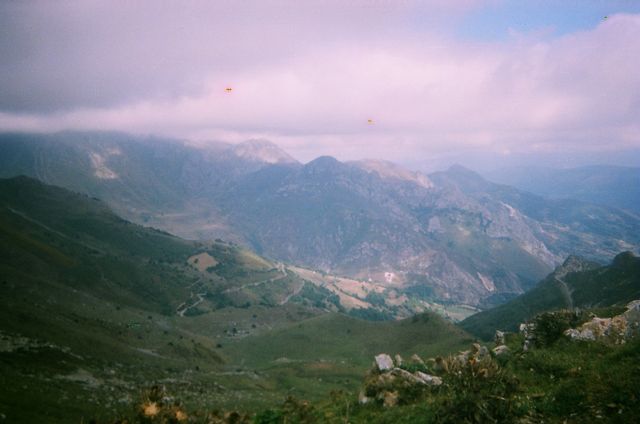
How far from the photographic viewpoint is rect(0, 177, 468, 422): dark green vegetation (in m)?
45.1

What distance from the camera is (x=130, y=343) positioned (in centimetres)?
9088

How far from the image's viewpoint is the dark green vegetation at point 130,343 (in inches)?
1775

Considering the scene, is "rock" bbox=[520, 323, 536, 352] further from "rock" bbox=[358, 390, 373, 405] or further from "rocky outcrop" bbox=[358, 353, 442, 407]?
"rock" bbox=[358, 390, 373, 405]

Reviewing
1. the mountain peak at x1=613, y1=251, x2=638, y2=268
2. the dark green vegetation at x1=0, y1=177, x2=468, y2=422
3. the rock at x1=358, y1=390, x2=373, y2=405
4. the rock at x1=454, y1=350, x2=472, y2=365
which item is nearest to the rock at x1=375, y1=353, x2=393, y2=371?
the rock at x1=358, y1=390, x2=373, y2=405

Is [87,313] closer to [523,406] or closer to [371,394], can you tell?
[371,394]

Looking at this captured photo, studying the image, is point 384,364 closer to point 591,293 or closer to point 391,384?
point 391,384

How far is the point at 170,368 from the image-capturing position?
76.9 metres

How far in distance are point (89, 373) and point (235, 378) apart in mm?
32365

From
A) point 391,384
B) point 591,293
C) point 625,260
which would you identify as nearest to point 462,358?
point 391,384

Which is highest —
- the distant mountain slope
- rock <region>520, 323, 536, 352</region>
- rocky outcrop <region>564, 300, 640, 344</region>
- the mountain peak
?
rocky outcrop <region>564, 300, 640, 344</region>

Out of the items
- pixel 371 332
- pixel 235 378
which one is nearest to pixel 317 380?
pixel 235 378

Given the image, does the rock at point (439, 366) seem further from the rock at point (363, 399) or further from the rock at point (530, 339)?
the rock at point (530, 339)

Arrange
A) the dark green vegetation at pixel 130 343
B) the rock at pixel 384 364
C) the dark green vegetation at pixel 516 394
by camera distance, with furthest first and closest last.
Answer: the dark green vegetation at pixel 130 343 < the rock at pixel 384 364 < the dark green vegetation at pixel 516 394

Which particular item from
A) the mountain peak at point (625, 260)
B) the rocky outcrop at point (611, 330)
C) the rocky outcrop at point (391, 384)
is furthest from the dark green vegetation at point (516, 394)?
the mountain peak at point (625, 260)
